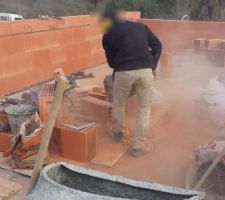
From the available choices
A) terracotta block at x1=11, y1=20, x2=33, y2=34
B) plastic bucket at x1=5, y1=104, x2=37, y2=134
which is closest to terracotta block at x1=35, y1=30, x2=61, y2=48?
terracotta block at x1=11, y1=20, x2=33, y2=34

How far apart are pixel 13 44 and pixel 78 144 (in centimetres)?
352

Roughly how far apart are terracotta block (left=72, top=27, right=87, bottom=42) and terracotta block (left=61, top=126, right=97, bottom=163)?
500 centimetres

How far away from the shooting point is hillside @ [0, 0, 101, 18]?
23422mm

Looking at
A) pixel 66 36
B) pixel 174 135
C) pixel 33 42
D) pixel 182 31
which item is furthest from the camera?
pixel 182 31

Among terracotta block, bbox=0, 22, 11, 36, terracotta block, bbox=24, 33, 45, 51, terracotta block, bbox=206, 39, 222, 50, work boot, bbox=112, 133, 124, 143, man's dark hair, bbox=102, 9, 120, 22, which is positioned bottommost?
work boot, bbox=112, 133, 124, 143

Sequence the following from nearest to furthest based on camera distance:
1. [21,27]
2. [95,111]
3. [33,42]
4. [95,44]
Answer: [95,111] → [21,27] → [33,42] → [95,44]

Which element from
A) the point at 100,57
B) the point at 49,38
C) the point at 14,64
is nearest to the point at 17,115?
the point at 14,64

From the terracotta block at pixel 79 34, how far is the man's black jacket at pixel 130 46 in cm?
468

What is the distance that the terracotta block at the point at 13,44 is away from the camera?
23.4ft

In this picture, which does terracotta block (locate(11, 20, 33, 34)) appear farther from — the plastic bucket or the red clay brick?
the plastic bucket

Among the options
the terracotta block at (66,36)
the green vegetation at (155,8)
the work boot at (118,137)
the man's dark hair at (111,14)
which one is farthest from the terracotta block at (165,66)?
the green vegetation at (155,8)

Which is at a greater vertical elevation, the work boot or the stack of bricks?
the stack of bricks

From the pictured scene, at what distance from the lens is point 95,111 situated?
5.89m

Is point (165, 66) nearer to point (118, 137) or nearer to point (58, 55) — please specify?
point (58, 55)
